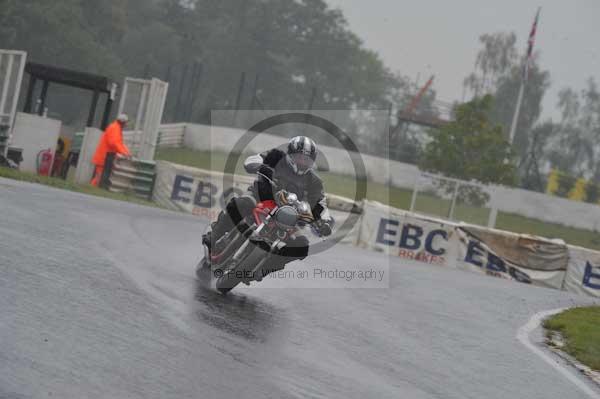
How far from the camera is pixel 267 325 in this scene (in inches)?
364

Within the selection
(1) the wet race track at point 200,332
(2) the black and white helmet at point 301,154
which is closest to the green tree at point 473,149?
(1) the wet race track at point 200,332

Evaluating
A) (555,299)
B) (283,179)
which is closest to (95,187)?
(555,299)

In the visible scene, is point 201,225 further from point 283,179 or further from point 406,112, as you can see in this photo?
point 406,112

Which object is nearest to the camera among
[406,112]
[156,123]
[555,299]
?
[555,299]

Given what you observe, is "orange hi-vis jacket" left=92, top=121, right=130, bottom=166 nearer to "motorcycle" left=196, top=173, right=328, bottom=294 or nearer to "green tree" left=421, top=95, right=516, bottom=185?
"motorcycle" left=196, top=173, right=328, bottom=294

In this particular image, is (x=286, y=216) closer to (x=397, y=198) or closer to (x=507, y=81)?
(x=397, y=198)

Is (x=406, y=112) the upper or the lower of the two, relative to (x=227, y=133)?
upper

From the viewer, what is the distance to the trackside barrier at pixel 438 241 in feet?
80.3

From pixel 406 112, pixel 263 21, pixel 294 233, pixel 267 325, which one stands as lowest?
pixel 267 325

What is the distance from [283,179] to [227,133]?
41178 millimetres

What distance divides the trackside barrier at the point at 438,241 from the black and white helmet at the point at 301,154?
14.2m

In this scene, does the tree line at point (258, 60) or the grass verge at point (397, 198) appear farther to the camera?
the tree line at point (258, 60)

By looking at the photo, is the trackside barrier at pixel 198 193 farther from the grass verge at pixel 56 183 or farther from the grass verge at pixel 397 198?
the grass verge at pixel 397 198

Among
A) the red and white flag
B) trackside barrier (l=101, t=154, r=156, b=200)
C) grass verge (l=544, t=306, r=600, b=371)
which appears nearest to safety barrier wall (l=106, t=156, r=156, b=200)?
trackside barrier (l=101, t=154, r=156, b=200)
